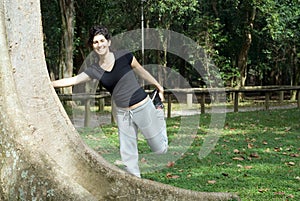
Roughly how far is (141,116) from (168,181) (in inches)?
54.8

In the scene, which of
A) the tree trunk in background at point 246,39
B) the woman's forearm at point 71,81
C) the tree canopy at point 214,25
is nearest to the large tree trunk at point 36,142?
the woman's forearm at point 71,81

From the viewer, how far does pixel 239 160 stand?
7539 mm

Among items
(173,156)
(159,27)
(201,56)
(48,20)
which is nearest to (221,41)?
(201,56)

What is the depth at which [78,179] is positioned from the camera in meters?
3.48

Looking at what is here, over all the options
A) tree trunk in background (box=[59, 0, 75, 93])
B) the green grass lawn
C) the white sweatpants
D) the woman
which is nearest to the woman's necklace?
the woman

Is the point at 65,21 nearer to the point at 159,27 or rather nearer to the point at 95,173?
the point at 159,27

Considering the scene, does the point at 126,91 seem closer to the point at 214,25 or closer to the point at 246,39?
the point at 214,25

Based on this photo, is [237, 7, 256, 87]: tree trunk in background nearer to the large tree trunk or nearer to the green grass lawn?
the green grass lawn

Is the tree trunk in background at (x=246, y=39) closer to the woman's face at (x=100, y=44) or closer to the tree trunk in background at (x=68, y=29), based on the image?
the tree trunk in background at (x=68, y=29)

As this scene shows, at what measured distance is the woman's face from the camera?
4754 millimetres

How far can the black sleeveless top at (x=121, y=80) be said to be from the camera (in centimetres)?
489

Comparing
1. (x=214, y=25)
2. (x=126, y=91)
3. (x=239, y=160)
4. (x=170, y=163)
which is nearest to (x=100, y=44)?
(x=126, y=91)

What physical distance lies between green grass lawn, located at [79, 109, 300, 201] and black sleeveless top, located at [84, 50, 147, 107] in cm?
145

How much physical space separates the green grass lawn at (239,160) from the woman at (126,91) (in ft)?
3.17
